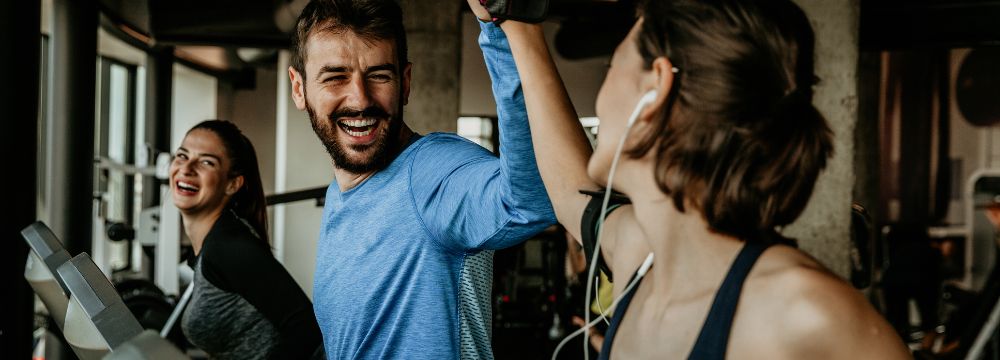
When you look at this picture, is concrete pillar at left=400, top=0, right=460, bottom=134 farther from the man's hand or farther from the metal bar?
the man's hand

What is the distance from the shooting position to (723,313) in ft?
2.75

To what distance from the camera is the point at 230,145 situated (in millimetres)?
3047

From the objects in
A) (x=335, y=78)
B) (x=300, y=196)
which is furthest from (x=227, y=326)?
(x=300, y=196)

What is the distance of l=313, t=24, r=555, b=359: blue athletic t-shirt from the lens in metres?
1.12

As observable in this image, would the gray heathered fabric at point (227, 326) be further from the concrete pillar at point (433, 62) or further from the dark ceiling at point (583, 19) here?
the dark ceiling at point (583, 19)

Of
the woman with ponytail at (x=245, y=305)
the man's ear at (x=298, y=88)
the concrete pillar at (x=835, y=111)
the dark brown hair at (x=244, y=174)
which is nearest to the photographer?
the man's ear at (x=298, y=88)

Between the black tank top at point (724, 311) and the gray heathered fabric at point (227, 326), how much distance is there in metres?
1.60

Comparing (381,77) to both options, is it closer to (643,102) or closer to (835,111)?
(643,102)

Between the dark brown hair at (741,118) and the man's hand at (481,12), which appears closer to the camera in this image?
the dark brown hair at (741,118)

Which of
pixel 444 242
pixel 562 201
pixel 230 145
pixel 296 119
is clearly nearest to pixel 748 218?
pixel 562 201

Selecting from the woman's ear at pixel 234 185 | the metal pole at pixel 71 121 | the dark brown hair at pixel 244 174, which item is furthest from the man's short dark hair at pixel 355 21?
the metal pole at pixel 71 121

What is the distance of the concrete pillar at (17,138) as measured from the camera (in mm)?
2334

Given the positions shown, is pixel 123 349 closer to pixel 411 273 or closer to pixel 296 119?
pixel 411 273

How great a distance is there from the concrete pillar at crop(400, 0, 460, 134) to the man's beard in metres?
3.35
